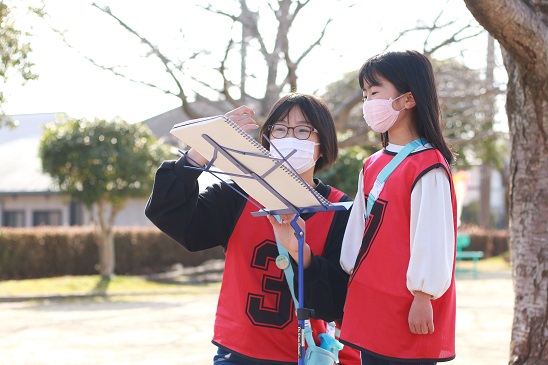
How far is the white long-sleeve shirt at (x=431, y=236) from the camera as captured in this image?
2.48 meters

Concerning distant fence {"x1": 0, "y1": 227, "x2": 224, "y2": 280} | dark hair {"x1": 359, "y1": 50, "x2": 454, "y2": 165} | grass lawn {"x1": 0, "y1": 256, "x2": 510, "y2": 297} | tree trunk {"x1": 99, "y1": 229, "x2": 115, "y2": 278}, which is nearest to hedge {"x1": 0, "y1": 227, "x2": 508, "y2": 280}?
distant fence {"x1": 0, "y1": 227, "x2": 224, "y2": 280}

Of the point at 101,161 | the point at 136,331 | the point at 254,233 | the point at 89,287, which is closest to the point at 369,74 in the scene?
the point at 254,233

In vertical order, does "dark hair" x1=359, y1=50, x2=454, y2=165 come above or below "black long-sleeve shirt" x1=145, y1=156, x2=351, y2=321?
above

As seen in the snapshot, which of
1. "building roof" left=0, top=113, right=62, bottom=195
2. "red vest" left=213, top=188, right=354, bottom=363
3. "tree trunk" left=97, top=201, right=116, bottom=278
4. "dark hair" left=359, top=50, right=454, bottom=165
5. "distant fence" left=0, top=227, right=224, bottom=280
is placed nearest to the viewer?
"dark hair" left=359, top=50, right=454, bottom=165

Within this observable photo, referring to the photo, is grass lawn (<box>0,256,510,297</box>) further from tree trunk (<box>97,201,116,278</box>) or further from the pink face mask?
the pink face mask

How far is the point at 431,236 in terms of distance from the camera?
251 centimetres

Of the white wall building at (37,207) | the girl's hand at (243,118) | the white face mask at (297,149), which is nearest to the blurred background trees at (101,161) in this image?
the white wall building at (37,207)

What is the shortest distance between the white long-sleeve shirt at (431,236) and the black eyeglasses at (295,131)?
60 cm

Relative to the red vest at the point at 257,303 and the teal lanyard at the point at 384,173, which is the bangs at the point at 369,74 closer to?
the teal lanyard at the point at 384,173

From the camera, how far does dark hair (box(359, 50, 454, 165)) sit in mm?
2779

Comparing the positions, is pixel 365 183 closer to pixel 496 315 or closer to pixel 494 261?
pixel 496 315

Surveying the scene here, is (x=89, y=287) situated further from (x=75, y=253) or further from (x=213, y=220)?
(x=213, y=220)

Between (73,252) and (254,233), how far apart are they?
19.5 metres

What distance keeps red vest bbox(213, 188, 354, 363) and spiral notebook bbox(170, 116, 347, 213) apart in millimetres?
269
